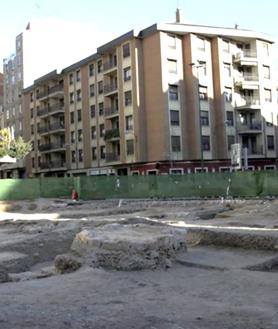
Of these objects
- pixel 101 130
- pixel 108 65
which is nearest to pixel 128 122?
pixel 101 130

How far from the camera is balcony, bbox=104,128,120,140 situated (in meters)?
70.6

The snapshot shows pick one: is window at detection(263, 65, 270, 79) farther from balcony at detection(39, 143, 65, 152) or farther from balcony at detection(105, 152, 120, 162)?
balcony at detection(39, 143, 65, 152)

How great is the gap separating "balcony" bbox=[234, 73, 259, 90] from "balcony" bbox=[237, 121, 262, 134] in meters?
4.55

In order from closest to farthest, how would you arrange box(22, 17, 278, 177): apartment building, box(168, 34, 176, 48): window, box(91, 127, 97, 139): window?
box(22, 17, 278, 177): apartment building → box(168, 34, 176, 48): window → box(91, 127, 97, 139): window

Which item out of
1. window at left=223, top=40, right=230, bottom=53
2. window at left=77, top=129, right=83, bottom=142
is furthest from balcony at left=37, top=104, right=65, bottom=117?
window at left=223, top=40, right=230, bottom=53

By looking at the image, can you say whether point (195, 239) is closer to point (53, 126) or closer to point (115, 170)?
point (115, 170)

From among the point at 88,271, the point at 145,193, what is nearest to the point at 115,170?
the point at 145,193

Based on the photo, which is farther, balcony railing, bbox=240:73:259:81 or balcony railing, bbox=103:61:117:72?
balcony railing, bbox=240:73:259:81

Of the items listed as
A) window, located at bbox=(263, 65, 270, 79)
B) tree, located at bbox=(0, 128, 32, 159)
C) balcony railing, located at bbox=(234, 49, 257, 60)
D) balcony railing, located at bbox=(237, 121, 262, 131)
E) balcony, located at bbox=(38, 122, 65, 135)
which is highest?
balcony railing, located at bbox=(234, 49, 257, 60)

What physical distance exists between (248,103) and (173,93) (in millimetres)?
11149

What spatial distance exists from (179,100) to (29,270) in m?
54.3

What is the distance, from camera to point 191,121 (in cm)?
6744

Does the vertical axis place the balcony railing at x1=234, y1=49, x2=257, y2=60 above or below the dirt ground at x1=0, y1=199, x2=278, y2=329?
above

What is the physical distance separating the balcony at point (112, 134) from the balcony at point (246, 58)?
17089 millimetres
